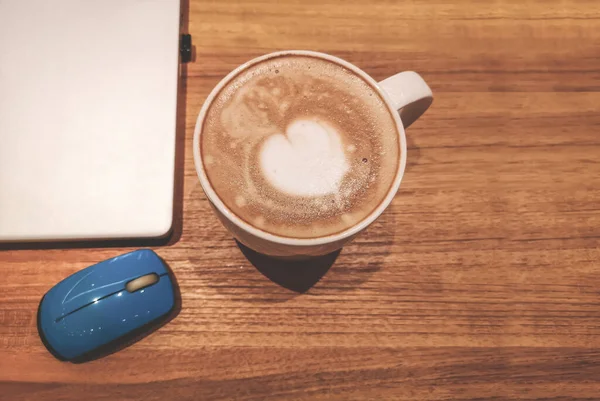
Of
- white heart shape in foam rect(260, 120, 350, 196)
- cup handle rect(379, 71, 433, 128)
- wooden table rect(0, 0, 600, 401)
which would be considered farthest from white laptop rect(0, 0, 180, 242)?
cup handle rect(379, 71, 433, 128)

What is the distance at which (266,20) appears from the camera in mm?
682

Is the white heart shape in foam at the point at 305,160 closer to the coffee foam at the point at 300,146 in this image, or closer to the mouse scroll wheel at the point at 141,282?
the coffee foam at the point at 300,146

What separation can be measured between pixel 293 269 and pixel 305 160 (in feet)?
0.50

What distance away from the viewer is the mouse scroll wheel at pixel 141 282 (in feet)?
1.68

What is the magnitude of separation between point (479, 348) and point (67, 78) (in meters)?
0.62

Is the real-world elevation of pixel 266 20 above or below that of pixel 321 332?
above

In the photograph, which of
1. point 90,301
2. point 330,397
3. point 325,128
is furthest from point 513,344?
point 90,301

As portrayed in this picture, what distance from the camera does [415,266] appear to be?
1.92 ft

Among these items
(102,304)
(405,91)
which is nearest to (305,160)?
(405,91)

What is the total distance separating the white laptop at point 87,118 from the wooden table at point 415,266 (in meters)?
0.03

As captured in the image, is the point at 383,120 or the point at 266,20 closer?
the point at 383,120

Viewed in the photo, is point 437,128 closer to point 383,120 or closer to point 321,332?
point 383,120

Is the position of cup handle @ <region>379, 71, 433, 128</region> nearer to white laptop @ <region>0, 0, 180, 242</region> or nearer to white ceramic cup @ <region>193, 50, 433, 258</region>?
white ceramic cup @ <region>193, 50, 433, 258</region>

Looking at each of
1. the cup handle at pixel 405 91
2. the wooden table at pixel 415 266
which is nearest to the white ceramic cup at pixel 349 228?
the cup handle at pixel 405 91
